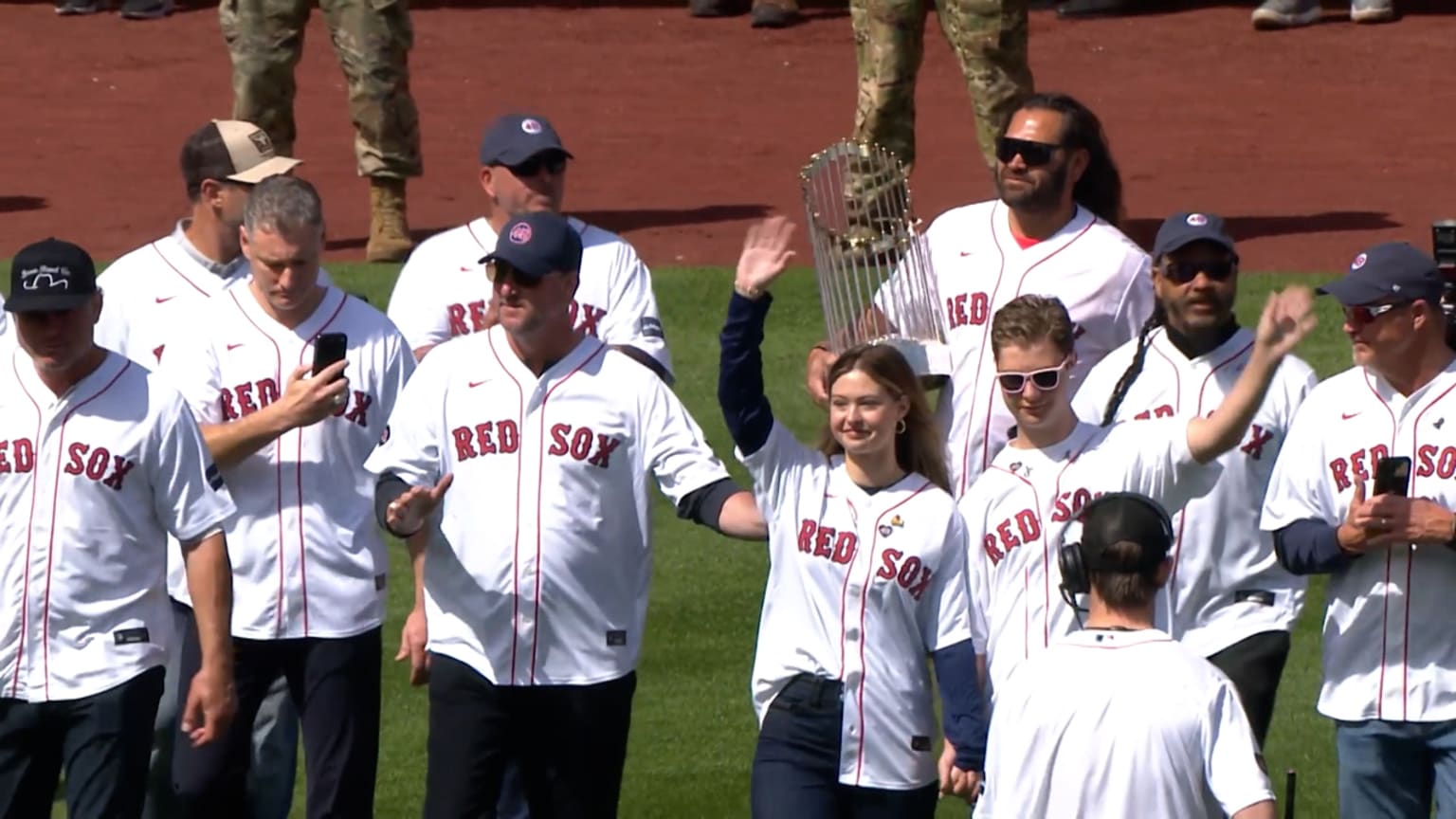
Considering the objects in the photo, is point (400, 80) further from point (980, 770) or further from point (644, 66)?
point (980, 770)

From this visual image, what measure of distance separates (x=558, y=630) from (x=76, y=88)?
1323cm

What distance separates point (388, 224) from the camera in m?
13.7

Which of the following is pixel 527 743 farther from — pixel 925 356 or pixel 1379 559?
pixel 1379 559

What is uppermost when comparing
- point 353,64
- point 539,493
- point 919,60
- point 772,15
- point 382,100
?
point 772,15

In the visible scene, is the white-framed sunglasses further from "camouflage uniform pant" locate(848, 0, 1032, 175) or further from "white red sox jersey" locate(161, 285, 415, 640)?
"camouflage uniform pant" locate(848, 0, 1032, 175)

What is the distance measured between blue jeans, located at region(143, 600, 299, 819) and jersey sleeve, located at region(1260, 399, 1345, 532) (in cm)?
267

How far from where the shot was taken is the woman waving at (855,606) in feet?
20.4

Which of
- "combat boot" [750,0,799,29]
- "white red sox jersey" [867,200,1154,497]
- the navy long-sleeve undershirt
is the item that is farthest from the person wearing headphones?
"combat boot" [750,0,799,29]

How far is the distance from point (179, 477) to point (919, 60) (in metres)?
7.56

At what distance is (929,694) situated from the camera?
6.35 metres

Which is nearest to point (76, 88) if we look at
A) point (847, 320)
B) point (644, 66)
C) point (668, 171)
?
point (644, 66)

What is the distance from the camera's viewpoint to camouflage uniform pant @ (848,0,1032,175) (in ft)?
41.6

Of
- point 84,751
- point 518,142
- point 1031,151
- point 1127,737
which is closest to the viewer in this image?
point 1127,737

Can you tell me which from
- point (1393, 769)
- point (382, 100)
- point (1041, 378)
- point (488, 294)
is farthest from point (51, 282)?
point (382, 100)
